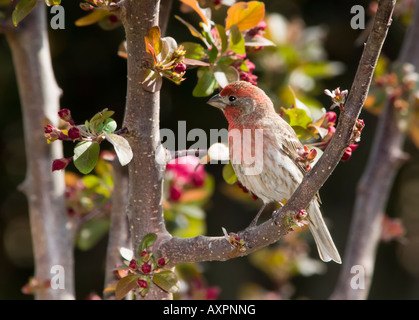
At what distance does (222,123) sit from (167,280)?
3.03 meters

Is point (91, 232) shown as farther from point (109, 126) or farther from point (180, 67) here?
point (180, 67)

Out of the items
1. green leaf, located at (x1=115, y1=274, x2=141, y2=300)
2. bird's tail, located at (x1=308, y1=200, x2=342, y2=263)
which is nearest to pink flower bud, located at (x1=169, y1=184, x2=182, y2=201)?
bird's tail, located at (x1=308, y1=200, x2=342, y2=263)

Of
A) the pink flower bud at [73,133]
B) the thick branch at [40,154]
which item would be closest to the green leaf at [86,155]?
the pink flower bud at [73,133]

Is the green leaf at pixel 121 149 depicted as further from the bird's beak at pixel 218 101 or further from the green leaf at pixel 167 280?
the bird's beak at pixel 218 101

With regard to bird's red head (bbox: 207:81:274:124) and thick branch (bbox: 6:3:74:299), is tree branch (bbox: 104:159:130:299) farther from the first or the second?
bird's red head (bbox: 207:81:274:124)

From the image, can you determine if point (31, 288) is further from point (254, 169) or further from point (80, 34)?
point (80, 34)

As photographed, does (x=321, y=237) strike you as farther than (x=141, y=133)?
Yes

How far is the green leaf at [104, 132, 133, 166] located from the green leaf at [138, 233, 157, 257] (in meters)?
0.43

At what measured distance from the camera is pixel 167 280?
2.26 metres

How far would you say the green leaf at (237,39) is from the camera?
2467 mm

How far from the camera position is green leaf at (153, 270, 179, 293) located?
225 cm

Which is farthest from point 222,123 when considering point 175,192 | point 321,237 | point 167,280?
point 167,280

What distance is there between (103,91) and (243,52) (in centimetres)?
294

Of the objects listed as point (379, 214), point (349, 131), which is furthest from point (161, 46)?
point (379, 214)
